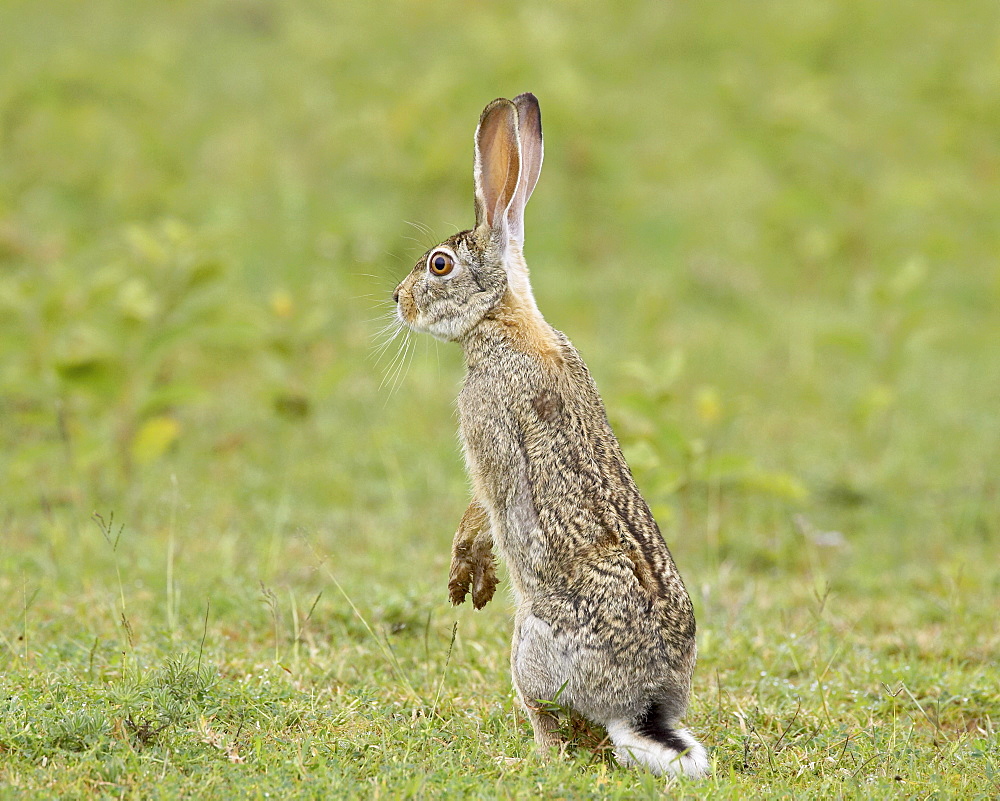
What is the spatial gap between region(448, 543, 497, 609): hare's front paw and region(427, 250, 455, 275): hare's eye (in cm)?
113

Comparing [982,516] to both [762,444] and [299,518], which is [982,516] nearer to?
[762,444]

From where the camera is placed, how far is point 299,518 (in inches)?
279

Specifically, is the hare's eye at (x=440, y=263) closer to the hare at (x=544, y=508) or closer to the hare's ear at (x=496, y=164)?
the hare at (x=544, y=508)

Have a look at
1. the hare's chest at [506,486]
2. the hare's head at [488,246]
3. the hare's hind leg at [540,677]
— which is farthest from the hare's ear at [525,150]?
the hare's hind leg at [540,677]

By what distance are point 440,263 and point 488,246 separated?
22 cm

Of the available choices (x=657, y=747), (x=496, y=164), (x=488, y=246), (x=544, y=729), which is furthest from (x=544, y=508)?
(x=496, y=164)

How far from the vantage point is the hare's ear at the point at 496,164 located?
4617 millimetres

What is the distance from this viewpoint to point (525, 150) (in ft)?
15.8

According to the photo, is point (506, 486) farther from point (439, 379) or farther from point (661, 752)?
point (439, 379)

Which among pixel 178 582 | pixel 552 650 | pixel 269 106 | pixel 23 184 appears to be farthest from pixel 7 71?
pixel 552 650

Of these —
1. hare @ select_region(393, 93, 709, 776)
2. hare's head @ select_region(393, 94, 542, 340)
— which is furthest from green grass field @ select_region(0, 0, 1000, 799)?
hare's head @ select_region(393, 94, 542, 340)

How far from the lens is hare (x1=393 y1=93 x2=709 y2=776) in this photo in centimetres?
396

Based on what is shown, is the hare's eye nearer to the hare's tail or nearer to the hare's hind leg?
the hare's hind leg

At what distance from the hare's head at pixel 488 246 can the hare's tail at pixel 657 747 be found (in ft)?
5.57
